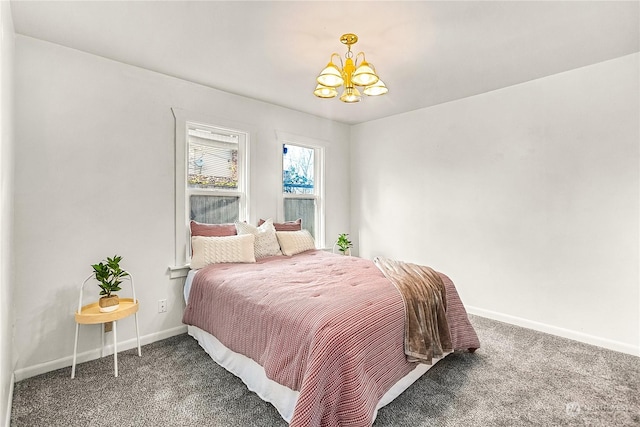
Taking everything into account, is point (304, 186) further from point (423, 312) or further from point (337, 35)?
point (423, 312)

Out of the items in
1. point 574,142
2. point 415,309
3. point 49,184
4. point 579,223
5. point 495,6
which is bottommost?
point 415,309

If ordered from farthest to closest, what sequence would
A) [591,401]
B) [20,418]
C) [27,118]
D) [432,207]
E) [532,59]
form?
[432,207]
[532,59]
[27,118]
[591,401]
[20,418]

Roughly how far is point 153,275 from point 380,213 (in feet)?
9.82

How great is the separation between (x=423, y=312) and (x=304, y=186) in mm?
2651

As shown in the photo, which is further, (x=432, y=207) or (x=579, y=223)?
(x=432, y=207)

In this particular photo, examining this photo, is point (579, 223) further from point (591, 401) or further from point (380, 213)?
point (380, 213)

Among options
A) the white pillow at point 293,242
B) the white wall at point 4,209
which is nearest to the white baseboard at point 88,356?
the white wall at point 4,209

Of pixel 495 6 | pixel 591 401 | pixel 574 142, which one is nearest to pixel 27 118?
pixel 495 6

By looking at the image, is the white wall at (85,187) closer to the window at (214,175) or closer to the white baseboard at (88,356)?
the white baseboard at (88,356)

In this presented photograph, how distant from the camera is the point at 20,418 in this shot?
1838 millimetres

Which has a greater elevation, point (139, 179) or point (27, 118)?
point (27, 118)

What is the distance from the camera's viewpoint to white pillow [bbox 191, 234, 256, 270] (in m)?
2.92

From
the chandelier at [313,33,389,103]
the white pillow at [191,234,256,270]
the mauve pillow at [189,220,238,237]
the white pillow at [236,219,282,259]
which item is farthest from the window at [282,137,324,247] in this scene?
the chandelier at [313,33,389,103]

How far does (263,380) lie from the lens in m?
1.95
